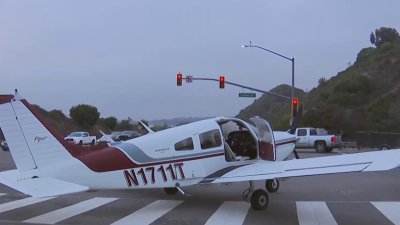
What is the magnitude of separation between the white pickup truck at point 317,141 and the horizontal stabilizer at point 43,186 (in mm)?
29754

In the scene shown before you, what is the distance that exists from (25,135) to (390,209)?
24.5 feet

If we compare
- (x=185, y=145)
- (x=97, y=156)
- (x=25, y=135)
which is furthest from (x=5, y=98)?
(x=185, y=145)

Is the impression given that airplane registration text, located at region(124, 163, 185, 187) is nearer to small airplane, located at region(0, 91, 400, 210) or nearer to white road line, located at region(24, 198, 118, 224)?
small airplane, located at region(0, 91, 400, 210)

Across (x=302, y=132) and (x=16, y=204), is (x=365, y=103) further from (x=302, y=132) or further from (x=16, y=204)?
(x=16, y=204)

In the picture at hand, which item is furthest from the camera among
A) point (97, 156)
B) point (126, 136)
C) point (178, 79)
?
point (126, 136)

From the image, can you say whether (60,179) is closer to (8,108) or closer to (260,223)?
(8,108)

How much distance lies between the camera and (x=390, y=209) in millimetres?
10781

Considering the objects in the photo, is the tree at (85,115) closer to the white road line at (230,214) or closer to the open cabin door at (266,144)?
the open cabin door at (266,144)

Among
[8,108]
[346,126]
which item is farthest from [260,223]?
[346,126]

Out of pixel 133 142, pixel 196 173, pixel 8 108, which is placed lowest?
pixel 196 173

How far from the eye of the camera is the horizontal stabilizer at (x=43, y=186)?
9.18 m

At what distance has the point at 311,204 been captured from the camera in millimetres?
11625

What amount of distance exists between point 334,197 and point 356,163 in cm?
327

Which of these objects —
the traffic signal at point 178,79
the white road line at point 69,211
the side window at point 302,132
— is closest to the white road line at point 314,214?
the white road line at point 69,211
